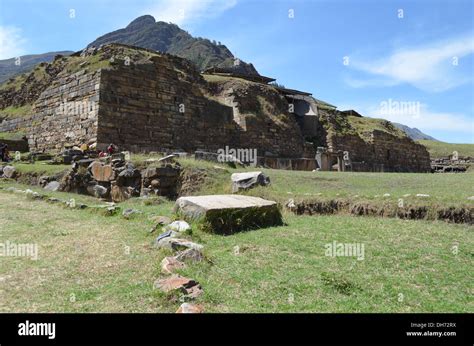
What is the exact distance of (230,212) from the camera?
7.32 metres

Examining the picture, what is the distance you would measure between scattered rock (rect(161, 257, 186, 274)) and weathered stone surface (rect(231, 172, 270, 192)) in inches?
195

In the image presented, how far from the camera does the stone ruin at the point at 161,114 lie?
16.9 meters

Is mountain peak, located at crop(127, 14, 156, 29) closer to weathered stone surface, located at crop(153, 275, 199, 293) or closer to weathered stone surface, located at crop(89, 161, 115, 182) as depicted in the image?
weathered stone surface, located at crop(89, 161, 115, 182)

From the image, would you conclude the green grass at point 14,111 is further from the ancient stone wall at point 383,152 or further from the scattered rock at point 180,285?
the scattered rock at point 180,285

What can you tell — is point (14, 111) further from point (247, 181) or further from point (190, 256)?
point (190, 256)

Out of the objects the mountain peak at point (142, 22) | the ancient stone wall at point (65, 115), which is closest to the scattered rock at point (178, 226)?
the ancient stone wall at point (65, 115)

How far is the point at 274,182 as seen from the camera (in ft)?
37.8

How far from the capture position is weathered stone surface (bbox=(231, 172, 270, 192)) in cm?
1012

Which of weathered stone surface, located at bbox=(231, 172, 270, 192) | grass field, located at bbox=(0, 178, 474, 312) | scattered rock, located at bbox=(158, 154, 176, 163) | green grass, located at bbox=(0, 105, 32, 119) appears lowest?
grass field, located at bbox=(0, 178, 474, 312)

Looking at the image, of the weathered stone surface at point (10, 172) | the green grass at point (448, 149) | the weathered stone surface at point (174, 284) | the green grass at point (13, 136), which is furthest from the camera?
the green grass at point (448, 149)

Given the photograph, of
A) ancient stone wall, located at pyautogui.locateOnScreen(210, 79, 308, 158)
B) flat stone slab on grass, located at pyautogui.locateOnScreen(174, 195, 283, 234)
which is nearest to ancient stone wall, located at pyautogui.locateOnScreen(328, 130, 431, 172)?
ancient stone wall, located at pyautogui.locateOnScreen(210, 79, 308, 158)

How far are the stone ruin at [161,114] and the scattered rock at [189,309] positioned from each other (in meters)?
13.4
